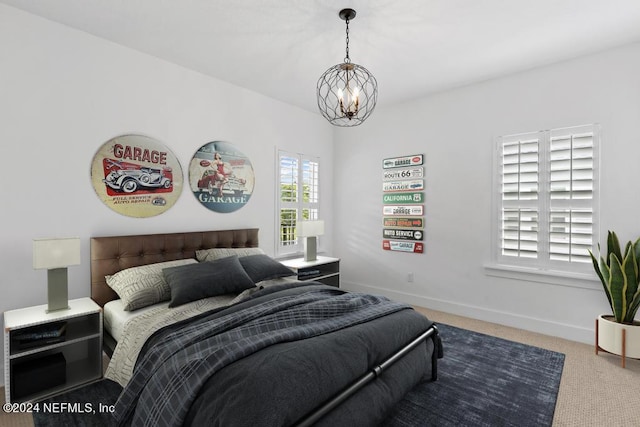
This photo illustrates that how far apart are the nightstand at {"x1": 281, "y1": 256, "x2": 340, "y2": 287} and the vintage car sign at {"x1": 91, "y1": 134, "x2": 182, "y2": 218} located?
155 cm

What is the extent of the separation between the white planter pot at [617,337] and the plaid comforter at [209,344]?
76.3 inches

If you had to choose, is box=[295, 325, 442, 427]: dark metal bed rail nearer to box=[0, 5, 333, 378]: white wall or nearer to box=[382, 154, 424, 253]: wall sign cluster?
box=[382, 154, 424, 253]: wall sign cluster

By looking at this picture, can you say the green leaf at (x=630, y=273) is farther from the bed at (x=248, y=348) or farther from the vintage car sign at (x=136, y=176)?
the vintage car sign at (x=136, y=176)

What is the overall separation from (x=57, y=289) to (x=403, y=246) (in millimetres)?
3643

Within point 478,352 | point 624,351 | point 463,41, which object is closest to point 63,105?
point 463,41

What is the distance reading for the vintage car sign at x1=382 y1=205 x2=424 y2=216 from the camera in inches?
167

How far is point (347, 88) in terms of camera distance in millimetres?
2299

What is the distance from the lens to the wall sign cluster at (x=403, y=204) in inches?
167

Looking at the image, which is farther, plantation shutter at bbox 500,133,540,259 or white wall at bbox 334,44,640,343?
plantation shutter at bbox 500,133,540,259

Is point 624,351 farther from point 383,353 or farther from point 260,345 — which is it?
point 260,345

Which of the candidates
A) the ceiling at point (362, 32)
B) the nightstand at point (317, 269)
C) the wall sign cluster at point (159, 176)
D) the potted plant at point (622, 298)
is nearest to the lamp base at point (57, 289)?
the wall sign cluster at point (159, 176)

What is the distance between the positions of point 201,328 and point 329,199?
344 centimetres

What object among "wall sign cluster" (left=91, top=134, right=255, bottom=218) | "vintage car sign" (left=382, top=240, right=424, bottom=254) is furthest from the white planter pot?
"wall sign cluster" (left=91, top=134, right=255, bottom=218)

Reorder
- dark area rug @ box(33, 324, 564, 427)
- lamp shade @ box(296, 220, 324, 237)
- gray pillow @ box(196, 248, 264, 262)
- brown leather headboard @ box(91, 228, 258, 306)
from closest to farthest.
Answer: dark area rug @ box(33, 324, 564, 427) < brown leather headboard @ box(91, 228, 258, 306) < gray pillow @ box(196, 248, 264, 262) < lamp shade @ box(296, 220, 324, 237)
